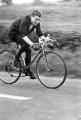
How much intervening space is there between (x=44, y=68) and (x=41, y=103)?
4.83 ft

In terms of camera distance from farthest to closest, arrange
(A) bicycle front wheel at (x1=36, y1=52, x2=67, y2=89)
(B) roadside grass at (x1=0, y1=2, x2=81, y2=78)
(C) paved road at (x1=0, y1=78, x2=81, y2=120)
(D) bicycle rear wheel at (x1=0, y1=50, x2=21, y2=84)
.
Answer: (B) roadside grass at (x1=0, y1=2, x2=81, y2=78)
(D) bicycle rear wheel at (x1=0, y1=50, x2=21, y2=84)
(A) bicycle front wheel at (x1=36, y1=52, x2=67, y2=89)
(C) paved road at (x1=0, y1=78, x2=81, y2=120)

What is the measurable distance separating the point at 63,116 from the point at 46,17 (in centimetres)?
483

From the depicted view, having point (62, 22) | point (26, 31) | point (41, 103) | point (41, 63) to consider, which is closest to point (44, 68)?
point (41, 63)

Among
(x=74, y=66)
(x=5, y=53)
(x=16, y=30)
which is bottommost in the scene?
(x=74, y=66)

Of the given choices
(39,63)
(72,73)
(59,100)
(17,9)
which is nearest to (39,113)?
(59,100)

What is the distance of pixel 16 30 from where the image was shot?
7707 millimetres

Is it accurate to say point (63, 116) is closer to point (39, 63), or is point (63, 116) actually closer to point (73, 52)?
point (39, 63)

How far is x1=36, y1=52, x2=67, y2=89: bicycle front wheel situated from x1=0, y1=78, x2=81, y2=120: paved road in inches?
4.2

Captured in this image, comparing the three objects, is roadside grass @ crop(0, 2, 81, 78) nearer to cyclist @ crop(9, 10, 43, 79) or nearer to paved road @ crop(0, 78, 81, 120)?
cyclist @ crop(9, 10, 43, 79)

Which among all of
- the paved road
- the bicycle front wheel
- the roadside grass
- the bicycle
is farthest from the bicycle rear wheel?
the roadside grass

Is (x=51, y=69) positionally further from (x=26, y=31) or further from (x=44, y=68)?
(x=26, y=31)

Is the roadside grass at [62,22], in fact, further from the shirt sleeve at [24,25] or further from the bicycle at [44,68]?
the shirt sleeve at [24,25]

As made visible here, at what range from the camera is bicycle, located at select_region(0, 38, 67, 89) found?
735 centimetres

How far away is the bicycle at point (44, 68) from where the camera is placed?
735cm
